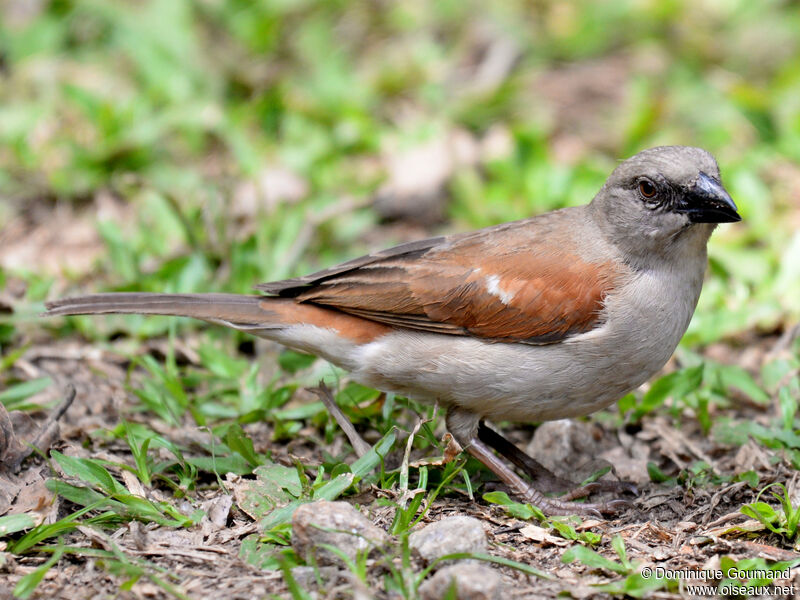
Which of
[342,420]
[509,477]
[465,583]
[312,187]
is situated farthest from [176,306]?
[312,187]

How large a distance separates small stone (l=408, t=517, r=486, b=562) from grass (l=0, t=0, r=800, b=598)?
106 millimetres

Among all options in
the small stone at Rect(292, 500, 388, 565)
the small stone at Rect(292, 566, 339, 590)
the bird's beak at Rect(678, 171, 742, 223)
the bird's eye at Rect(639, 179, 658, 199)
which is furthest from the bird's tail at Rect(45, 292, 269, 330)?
the bird's beak at Rect(678, 171, 742, 223)

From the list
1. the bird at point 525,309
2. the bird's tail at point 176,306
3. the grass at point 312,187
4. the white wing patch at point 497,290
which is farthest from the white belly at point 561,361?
the bird's tail at point 176,306

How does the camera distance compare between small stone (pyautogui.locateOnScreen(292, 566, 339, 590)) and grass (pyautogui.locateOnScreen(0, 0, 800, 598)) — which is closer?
small stone (pyautogui.locateOnScreen(292, 566, 339, 590))

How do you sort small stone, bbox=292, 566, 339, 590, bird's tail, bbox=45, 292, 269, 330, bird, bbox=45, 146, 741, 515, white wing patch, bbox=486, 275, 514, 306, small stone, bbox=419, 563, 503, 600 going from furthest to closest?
bird's tail, bbox=45, 292, 269, 330 → white wing patch, bbox=486, 275, 514, 306 → bird, bbox=45, 146, 741, 515 → small stone, bbox=292, 566, 339, 590 → small stone, bbox=419, 563, 503, 600

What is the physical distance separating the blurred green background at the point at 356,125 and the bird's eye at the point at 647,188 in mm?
1695

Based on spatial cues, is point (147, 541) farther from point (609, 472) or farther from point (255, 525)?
point (609, 472)

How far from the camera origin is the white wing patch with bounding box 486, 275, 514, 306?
4688 millimetres

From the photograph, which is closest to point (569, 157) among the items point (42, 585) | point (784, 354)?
point (784, 354)

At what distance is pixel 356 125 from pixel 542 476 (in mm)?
4124

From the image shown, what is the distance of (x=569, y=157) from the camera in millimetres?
8289

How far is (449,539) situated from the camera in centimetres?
373

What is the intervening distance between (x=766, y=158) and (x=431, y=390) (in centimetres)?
433

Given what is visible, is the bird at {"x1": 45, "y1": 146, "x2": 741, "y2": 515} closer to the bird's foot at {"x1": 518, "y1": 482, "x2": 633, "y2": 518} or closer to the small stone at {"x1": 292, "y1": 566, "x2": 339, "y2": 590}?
the bird's foot at {"x1": 518, "y1": 482, "x2": 633, "y2": 518}
